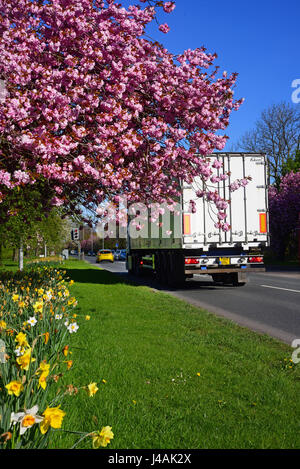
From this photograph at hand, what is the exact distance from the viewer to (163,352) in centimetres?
552

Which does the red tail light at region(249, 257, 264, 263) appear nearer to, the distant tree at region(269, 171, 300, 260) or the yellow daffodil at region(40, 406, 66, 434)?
the yellow daffodil at region(40, 406, 66, 434)

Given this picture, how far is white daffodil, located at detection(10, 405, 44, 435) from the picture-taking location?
200cm

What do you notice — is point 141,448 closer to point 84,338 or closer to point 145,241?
point 84,338

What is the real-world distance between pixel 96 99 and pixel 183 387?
15.0 ft

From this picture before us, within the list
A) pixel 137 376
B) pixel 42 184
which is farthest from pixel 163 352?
pixel 42 184

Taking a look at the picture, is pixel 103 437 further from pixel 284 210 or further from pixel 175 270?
pixel 284 210

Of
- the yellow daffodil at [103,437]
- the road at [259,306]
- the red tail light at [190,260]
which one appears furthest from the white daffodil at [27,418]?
the red tail light at [190,260]

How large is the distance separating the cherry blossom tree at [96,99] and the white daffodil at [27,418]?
4.48 meters

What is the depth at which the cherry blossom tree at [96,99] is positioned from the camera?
633 centimetres

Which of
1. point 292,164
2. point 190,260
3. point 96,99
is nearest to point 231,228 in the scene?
point 190,260

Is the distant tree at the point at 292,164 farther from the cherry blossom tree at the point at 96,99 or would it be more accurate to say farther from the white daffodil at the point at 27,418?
the white daffodil at the point at 27,418

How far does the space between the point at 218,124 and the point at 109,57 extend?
2319 millimetres

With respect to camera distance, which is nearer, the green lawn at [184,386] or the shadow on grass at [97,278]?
the green lawn at [184,386]

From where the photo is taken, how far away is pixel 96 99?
6711 millimetres
